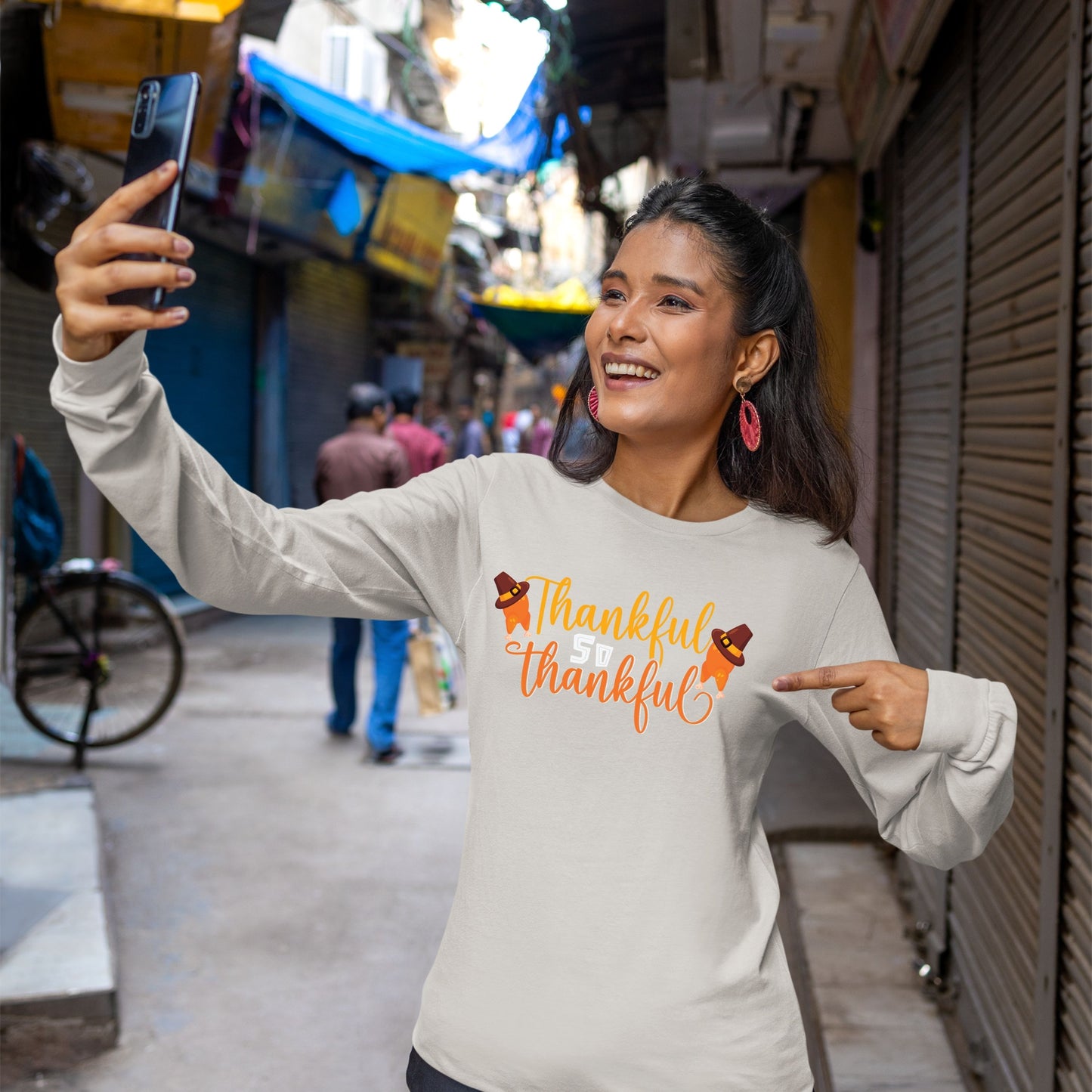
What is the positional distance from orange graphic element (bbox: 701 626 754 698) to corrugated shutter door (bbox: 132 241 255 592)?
9.40 m

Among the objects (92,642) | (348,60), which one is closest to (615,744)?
(92,642)

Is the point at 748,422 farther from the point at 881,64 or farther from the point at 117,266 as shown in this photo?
the point at 881,64

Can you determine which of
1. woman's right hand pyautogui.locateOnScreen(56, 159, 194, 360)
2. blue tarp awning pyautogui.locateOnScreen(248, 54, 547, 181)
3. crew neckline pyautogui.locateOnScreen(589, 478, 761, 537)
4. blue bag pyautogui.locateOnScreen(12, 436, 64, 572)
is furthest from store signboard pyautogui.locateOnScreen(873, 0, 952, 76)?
blue tarp awning pyautogui.locateOnScreen(248, 54, 547, 181)

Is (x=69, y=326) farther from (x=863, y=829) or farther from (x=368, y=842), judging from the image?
(x=863, y=829)

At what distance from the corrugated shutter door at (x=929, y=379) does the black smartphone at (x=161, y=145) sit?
2977 mm

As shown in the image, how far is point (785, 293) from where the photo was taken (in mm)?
1783

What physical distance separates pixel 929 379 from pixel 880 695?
3334 millimetres

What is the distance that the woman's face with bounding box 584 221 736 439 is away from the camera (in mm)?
1663

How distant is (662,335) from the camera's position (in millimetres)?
1657

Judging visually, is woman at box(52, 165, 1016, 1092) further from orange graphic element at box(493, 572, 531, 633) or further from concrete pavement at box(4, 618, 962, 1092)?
concrete pavement at box(4, 618, 962, 1092)

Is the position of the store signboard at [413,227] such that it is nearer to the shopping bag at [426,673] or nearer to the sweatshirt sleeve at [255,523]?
the shopping bag at [426,673]

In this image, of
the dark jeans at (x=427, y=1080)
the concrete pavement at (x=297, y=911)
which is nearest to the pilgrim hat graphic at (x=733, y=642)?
the dark jeans at (x=427, y=1080)

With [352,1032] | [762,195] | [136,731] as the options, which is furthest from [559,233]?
[352,1032]

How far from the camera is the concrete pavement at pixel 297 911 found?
11.7 feet
